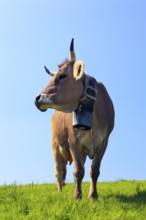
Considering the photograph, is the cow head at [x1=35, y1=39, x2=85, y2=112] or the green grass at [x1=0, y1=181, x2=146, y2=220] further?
the cow head at [x1=35, y1=39, x2=85, y2=112]

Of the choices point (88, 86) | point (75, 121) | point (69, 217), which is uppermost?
point (88, 86)

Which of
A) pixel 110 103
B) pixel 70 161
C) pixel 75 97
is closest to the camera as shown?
pixel 75 97

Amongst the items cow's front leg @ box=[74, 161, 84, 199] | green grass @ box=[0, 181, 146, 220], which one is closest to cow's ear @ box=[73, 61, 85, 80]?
cow's front leg @ box=[74, 161, 84, 199]

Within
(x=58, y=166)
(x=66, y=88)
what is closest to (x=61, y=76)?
(x=66, y=88)

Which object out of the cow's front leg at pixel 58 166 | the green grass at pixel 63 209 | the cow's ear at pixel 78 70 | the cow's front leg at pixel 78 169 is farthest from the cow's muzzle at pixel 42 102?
the cow's front leg at pixel 58 166

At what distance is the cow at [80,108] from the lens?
8555 millimetres

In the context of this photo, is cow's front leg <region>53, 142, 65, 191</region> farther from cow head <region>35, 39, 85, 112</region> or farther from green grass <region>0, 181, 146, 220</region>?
cow head <region>35, 39, 85, 112</region>

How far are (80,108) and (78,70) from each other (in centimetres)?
76

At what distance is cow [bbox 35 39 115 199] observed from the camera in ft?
28.1

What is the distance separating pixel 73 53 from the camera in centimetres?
905

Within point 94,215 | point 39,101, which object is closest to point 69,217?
point 94,215

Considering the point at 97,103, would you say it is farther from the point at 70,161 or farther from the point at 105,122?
the point at 70,161

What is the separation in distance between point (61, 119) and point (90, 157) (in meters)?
1.65

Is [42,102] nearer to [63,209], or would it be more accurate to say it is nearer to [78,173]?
[78,173]
